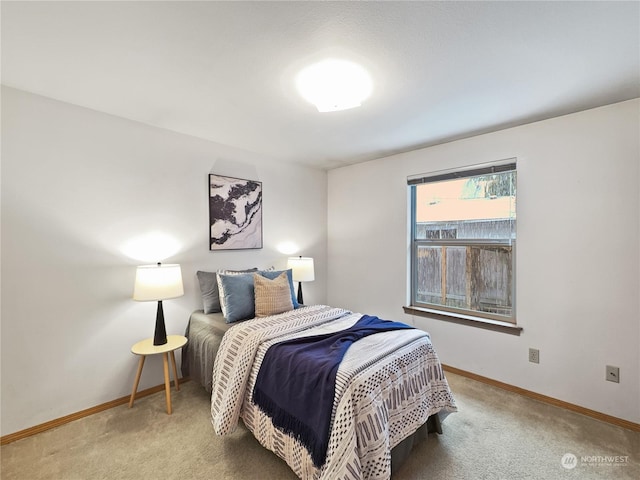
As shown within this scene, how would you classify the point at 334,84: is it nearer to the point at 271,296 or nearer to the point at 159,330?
the point at 271,296

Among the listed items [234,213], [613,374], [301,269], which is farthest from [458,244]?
[234,213]

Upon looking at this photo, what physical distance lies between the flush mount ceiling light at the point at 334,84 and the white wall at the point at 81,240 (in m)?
1.51

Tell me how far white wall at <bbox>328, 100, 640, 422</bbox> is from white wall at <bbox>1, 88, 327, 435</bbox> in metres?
2.66

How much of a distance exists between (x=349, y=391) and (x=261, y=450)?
884mm

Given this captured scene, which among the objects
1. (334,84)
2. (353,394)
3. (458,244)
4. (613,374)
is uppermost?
(334,84)

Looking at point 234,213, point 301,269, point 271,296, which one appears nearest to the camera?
point 271,296

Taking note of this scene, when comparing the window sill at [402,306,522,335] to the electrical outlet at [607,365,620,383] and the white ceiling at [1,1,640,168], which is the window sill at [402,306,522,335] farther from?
the white ceiling at [1,1,640,168]

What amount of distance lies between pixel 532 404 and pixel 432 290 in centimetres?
129

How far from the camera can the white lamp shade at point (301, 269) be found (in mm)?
3393

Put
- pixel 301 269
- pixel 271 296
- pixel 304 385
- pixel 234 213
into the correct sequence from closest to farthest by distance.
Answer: pixel 304 385, pixel 271 296, pixel 234 213, pixel 301 269

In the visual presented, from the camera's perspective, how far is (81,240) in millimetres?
2258

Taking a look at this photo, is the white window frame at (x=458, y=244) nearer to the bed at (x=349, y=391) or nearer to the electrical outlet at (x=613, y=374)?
the electrical outlet at (x=613, y=374)

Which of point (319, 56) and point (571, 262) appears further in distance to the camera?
point (571, 262)

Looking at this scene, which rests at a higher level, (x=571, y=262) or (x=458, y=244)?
(x=458, y=244)
